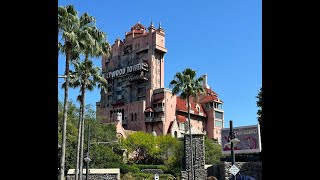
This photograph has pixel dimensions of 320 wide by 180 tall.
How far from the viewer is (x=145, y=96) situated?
101 meters

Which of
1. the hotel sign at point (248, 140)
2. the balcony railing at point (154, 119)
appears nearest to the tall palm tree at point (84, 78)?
the hotel sign at point (248, 140)

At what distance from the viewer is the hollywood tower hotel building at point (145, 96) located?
322 ft

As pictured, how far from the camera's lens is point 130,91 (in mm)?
104750

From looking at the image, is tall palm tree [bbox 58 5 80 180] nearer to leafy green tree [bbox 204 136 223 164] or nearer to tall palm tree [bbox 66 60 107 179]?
tall palm tree [bbox 66 60 107 179]

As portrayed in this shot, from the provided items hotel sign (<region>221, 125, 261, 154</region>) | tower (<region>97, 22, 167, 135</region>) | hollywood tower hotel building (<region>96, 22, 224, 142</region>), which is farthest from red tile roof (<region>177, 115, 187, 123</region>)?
hotel sign (<region>221, 125, 261, 154</region>)

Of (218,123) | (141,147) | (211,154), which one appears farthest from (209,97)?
(141,147)

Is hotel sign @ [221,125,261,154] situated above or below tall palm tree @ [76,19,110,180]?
below

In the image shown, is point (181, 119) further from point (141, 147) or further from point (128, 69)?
point (141, 147)

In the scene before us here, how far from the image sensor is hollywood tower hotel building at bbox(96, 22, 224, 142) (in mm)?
98188

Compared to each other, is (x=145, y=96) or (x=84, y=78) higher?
(x=145, y=96)

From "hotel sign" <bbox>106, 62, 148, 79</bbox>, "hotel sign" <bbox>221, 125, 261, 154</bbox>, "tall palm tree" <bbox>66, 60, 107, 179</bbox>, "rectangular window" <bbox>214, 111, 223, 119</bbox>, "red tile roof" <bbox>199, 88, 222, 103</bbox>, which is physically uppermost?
"hotel sign" <bbox>106, 62, 148, 79</bbox>
